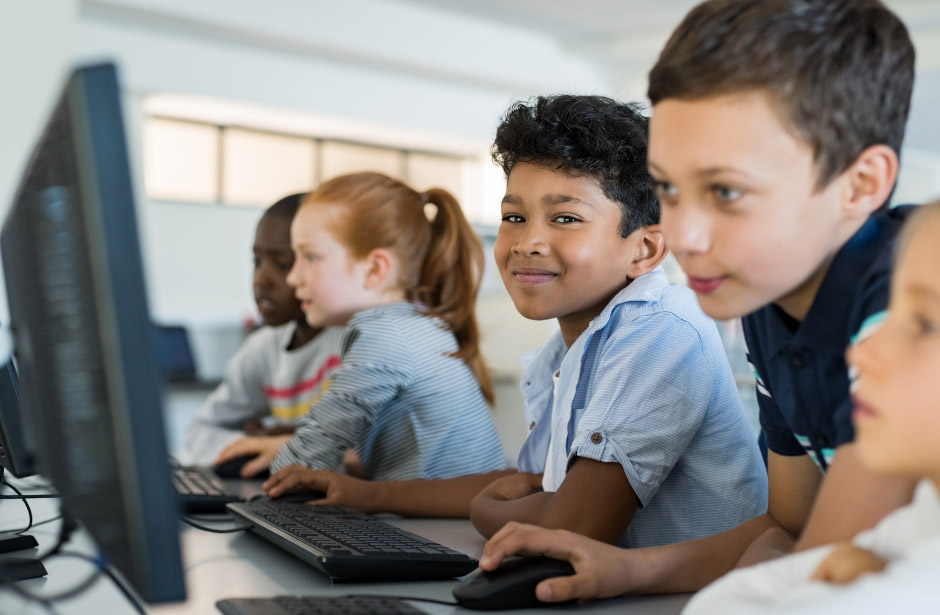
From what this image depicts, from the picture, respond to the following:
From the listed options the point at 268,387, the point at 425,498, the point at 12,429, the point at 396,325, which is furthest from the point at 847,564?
the point at 268,387

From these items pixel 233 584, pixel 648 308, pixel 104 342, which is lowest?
pixel 233 584

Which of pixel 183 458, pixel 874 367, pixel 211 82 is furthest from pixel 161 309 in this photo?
pixel 874 367

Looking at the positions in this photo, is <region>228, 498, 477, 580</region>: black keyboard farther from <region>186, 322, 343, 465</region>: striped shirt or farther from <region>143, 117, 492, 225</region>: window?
<region>143, 117, 492, 225</region>: window

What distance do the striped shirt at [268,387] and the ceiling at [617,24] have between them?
124 inches

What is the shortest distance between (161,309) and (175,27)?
132cm

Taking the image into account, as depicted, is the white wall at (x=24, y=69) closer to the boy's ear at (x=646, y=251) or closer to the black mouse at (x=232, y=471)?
the black mouse at (x=232, y=471)

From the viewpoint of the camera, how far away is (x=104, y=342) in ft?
1.49


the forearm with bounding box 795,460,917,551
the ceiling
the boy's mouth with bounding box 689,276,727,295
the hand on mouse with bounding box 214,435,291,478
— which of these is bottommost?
the hand on mouse with bounding box 214,435,291,478

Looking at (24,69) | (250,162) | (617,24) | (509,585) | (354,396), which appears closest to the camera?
(509,585)

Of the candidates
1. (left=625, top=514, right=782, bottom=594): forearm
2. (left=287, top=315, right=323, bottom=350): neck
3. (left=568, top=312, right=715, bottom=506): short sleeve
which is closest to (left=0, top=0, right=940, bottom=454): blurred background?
(left=287, top=315, right=323, bottom=350): neck

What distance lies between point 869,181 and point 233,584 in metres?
0.63

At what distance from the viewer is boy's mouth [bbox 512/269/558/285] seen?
3.79 ft

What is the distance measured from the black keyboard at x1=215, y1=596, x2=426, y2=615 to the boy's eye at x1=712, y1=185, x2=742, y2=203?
372 mm

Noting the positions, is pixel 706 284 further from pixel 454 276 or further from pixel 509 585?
pixel 454 276
